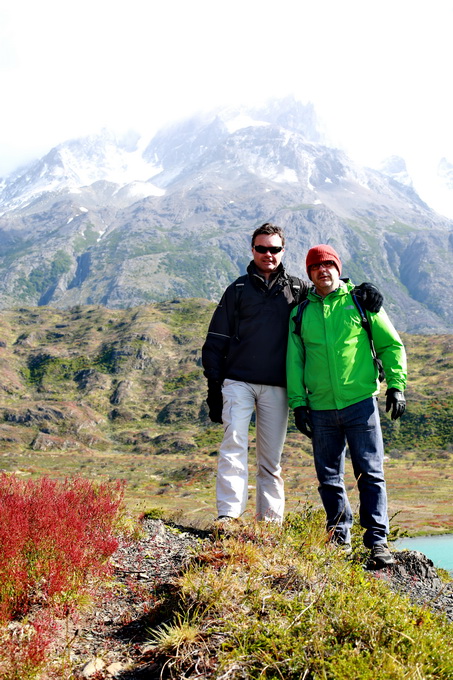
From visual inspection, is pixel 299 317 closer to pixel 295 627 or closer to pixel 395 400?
pixel 395 400

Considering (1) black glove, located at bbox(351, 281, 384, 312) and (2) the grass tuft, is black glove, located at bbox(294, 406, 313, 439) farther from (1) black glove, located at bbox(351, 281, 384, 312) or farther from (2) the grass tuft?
(2) the grass tuft

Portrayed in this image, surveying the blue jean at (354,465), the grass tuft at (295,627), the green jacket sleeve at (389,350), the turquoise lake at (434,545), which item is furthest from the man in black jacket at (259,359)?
the turquoise lake at (434,545)

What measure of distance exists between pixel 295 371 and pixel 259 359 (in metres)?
0.48

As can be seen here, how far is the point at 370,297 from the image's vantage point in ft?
18.9

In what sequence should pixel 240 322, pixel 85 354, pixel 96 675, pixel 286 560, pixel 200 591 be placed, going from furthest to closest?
pixel 85 354 < pixel 240 322 < pixel 286 560 < pixel 200 591 < pixel 96 675

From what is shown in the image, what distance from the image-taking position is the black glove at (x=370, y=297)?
5.75 meters

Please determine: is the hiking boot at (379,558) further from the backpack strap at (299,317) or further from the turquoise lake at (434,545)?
the turquoise lake at (434,545)

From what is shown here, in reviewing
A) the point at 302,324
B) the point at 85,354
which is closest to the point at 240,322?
the point at 302,324

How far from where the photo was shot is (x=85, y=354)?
4387 inches

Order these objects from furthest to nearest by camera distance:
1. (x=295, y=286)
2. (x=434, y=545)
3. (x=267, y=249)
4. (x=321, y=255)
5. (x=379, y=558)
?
(x=434, y=545), (x=295, y=286), (x=267, y=249), (x=321, y=255), (x=379, y=558)

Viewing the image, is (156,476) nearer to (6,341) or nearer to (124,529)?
(124,529)

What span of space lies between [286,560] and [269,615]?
1.03 m

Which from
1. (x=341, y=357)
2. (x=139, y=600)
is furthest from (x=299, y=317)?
(x=139, y=600)

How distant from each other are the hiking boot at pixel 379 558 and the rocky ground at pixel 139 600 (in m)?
0.09
